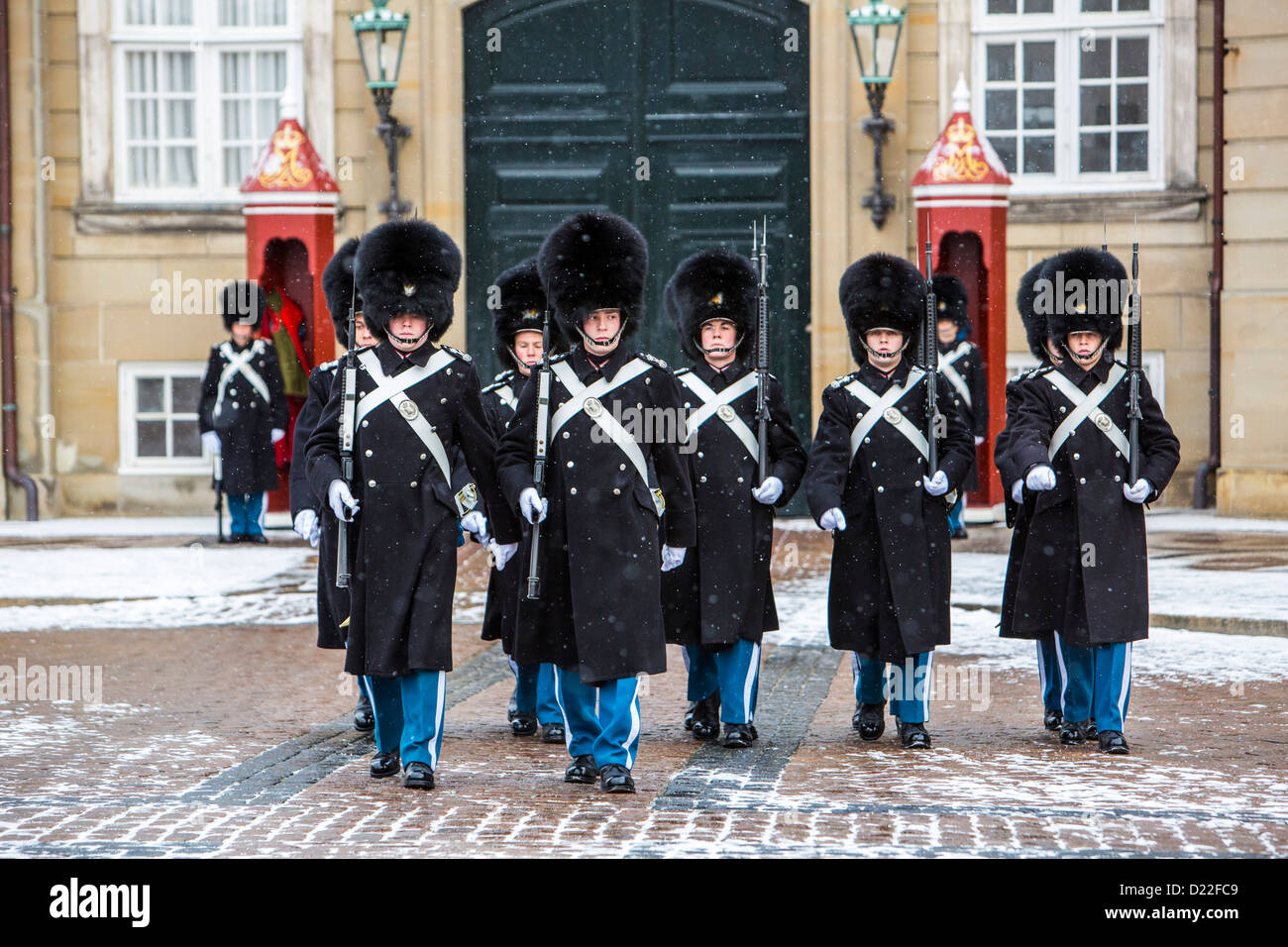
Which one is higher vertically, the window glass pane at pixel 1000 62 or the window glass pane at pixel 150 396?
the window glass pane at pixel 1000 62

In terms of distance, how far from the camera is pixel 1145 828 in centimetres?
570

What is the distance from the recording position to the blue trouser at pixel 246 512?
46.4ft

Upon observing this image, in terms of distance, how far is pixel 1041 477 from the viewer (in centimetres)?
716

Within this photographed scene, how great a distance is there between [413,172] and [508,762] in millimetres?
9157

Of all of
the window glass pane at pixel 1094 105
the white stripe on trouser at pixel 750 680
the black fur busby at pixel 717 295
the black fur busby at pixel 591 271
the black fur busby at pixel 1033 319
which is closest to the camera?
the black fur busby at pixel 591 271

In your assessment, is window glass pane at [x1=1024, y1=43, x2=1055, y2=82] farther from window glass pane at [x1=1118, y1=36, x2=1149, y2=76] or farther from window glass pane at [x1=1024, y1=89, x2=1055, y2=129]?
window glass pane at [x1=1118, y1=36, x2=1149, y2=76]

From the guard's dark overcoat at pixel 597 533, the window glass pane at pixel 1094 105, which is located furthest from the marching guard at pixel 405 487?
the window glass pane at pixel 1094 105

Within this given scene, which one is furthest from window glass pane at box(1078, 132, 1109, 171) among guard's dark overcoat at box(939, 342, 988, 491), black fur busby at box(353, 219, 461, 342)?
black fur busby at box(353, 219, 461, 342)

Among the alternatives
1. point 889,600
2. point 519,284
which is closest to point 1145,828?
point 889,600

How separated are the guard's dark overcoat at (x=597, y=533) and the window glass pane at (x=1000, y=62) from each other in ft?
30.5

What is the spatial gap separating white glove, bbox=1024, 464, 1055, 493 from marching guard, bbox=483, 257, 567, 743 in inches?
68.8

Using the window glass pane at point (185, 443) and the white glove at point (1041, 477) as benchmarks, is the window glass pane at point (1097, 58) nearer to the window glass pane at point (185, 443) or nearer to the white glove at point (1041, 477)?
the window glass pane at point (185, 443)

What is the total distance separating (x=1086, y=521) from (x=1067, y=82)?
339 inches
